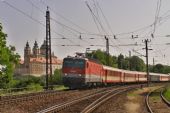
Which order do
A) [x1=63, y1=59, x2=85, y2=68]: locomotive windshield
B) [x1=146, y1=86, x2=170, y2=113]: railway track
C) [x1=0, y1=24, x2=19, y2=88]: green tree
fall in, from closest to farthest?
[x1=146, y1=86, x2=170, y2=113]: railway track < [x1=63, y1=59, x2=85, y2=68]: locomotive windshield < [x1=0, y1=24, x2=19, y2=88]: green tree

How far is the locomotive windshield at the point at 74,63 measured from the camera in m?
43.8

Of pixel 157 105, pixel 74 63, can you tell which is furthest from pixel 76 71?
pixel 157 105

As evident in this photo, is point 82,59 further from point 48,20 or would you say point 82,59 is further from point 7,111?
point 7,111

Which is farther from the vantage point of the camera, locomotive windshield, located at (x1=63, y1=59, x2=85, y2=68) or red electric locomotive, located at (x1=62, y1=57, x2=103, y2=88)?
locomotive windshield, located at (x1=63, y1=59, x2=85, y2=68)

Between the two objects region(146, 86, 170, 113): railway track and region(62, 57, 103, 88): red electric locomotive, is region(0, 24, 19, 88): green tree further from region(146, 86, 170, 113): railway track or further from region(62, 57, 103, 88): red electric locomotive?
region(146, 86, 170, 113): railway track

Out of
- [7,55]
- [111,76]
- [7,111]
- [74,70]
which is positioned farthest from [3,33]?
[7,111]

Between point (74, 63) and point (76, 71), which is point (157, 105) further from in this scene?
point (74, 63)

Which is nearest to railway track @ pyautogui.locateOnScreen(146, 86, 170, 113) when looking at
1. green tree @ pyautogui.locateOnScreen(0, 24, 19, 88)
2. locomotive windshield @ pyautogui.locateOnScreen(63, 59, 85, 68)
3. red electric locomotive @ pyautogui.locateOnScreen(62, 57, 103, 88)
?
red electric locomotive @ pyautogui.locateOnScreen(62, 57, 103, 88)

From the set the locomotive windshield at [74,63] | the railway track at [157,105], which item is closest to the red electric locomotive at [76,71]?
the locomotive windshield at [74,63]

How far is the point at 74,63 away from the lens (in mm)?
44125

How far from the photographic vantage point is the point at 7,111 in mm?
21094

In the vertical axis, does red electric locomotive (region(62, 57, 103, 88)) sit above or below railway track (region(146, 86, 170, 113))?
above

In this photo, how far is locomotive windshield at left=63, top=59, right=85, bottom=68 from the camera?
43.8 m

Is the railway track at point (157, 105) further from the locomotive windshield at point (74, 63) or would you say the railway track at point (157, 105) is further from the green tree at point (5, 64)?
the green tree at point (5, 64)
